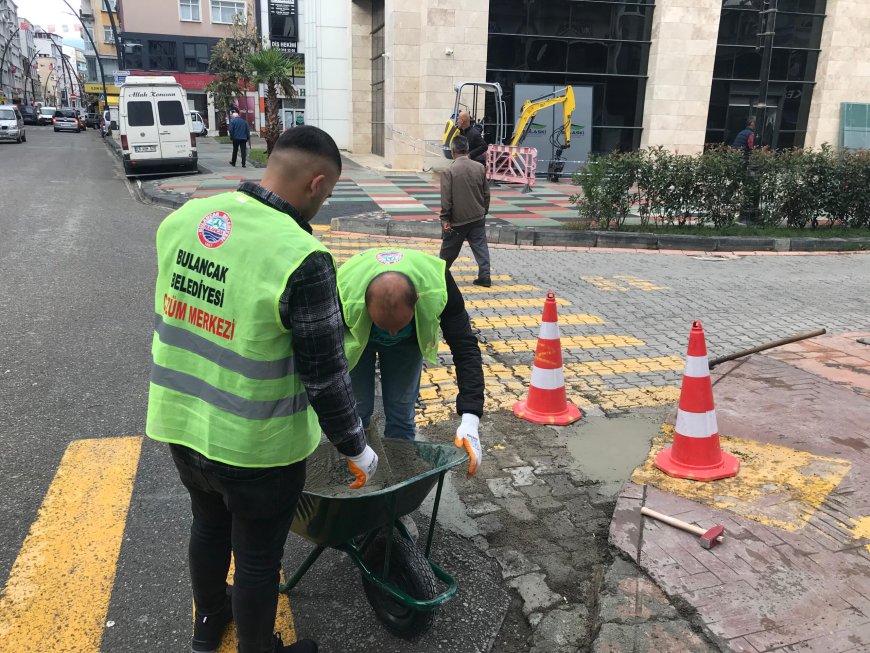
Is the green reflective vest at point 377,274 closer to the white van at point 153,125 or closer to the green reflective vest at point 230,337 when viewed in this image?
the green reflective vest at point 230,337

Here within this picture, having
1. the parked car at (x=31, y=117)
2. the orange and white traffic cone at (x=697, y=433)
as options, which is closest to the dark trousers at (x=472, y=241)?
the orange and white traffic cone at (x=697, y=433)

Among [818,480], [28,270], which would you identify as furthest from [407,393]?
[28,270]

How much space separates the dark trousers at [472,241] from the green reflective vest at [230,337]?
629cm

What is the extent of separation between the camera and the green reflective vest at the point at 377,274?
8.91ft

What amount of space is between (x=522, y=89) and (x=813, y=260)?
42.4 feet

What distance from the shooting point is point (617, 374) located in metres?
5.57

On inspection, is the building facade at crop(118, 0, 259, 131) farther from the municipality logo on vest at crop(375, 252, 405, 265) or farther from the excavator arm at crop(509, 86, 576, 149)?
the municipality logo on vest at crop(375, 252, 405, 265)

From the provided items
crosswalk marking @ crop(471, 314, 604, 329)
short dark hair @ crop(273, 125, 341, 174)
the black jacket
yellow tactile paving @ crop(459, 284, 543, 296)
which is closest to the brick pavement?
short dark hair @ crop(273, 125, 341, 174)

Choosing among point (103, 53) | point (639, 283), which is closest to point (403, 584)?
point (639, 283)

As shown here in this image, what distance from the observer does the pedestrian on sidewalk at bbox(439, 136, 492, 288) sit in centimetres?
806

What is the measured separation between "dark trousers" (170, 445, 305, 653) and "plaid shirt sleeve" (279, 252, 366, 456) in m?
0.23

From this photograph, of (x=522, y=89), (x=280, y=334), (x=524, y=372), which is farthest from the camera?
(x=522, y=89)

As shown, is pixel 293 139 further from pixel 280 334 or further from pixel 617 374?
pixel 617 374

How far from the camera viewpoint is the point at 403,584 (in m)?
2.62
